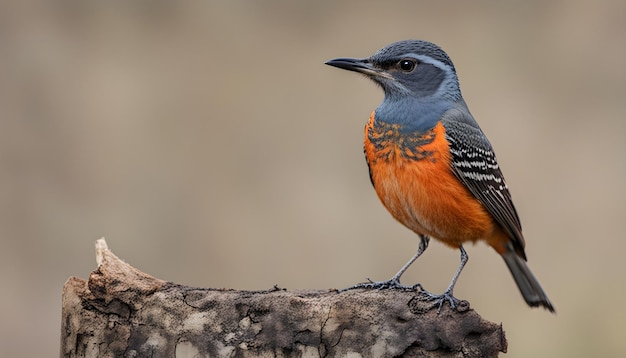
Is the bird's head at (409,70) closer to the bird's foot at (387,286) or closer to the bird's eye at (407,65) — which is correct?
the bird's eye at (407,65)

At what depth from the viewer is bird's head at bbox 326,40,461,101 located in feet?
18.9

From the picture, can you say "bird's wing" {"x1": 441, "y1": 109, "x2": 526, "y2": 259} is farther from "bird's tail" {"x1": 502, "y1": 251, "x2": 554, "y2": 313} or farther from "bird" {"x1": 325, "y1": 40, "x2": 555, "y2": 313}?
"bird's tail" {"x1": 502, "y1": 251, "x2": 554, "y2": 313}

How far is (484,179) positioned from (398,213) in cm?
62

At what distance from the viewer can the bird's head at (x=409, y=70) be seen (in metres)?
5.75

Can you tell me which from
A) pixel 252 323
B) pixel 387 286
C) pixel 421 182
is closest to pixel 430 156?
pixel 421 182

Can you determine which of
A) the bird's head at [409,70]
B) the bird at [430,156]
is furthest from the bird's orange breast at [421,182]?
the bird's head at [409,70]

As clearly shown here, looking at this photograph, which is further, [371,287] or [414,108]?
[414,108]

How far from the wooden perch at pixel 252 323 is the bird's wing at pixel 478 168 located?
1.44m

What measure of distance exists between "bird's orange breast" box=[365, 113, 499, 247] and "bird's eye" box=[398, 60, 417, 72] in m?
0.42

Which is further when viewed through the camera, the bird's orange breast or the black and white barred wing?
the black and white barred wing

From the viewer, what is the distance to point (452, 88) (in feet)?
19.3

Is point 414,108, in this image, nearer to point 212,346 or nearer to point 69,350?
point 212,346

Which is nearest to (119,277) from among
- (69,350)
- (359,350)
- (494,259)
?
(69,350)

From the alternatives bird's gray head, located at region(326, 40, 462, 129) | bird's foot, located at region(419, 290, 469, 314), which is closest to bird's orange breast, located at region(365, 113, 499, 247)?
bird's gray head, located at region(326, 40, 462, 129)
